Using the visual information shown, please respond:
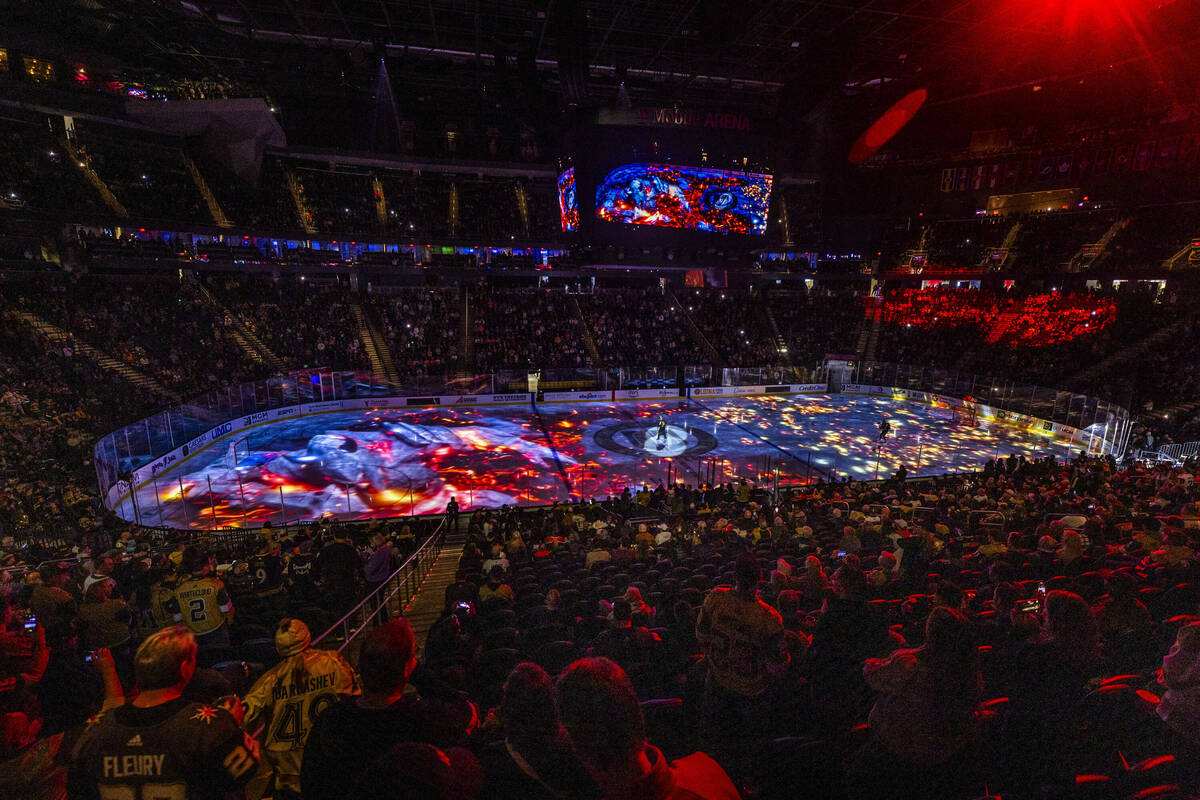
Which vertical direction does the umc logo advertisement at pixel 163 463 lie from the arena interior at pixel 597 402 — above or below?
below

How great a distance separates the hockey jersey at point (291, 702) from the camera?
10.5 ft

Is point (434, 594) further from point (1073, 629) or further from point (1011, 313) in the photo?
point (1011, 313)

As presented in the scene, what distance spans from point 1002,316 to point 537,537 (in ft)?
129

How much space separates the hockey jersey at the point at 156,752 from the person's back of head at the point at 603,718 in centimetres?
186

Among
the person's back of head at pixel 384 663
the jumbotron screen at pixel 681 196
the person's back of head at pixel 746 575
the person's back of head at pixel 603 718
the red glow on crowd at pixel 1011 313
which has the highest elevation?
the jumbotron screen at pixel 681 196

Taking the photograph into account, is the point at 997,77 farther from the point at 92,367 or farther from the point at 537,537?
the point at 92,367

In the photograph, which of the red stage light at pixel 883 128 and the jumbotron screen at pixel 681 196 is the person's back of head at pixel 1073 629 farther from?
the red stage light at pixel 883 128

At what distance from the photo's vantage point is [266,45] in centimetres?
2652

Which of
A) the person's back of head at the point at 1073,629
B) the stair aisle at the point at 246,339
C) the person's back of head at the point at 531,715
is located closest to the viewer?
the person's back of head at the point at 531,715

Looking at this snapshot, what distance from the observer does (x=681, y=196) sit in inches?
930

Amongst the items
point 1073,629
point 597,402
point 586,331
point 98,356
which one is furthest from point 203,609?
point 586,331

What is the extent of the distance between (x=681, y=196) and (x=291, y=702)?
77.5ft

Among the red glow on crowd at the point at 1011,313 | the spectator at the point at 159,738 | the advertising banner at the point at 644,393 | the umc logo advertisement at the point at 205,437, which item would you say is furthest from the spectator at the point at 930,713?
the red glow on crowd at the point at 1011,313

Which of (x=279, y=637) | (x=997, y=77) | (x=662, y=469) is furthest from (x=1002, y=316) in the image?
(x=279, y=637)
